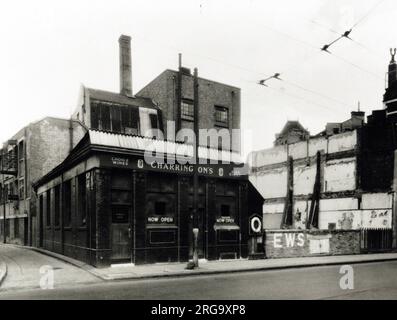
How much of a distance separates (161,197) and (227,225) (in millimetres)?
3850

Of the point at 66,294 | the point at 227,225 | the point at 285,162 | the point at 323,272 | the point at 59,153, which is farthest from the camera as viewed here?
the point at 285,162

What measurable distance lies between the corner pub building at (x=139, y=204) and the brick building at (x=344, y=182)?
405 inches

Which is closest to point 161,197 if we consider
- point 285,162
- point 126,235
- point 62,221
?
point 126,235

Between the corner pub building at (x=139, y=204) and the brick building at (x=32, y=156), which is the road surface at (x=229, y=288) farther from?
the brick building at (x=32, y=156)

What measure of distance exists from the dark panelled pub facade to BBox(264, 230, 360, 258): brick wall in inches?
64.0

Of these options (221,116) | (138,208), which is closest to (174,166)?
(138,208)

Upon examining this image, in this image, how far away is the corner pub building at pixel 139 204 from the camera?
15680 mm

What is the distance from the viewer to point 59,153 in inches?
1262

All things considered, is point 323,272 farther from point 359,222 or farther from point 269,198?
point 269,198

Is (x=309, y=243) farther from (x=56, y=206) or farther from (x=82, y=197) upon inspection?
(x=56, y=206)

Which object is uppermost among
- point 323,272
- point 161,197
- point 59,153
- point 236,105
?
point 236,105

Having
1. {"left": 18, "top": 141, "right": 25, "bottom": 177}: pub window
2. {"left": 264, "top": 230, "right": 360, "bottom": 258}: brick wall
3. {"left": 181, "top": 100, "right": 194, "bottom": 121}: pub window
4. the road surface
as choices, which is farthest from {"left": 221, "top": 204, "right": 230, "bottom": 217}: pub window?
{"left": 18, "top": 141, "right": 25, "bottom": 177}: pub window

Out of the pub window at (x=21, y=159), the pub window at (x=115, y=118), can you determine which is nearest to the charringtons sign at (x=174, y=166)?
the pub window at (x=115, y=118)
